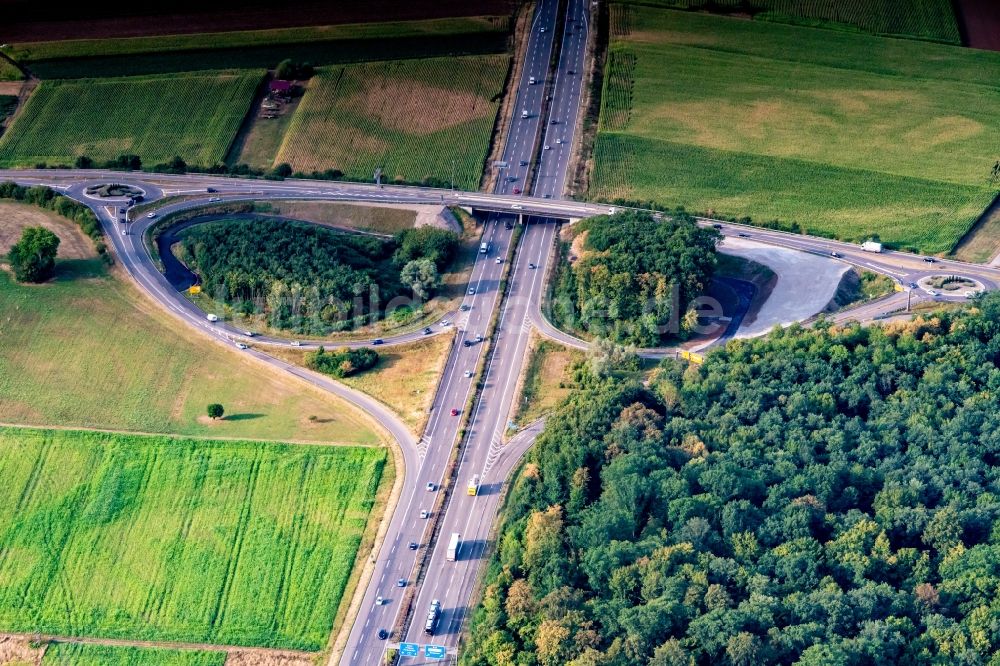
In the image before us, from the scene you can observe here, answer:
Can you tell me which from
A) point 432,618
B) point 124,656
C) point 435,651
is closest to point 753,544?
point 432,618

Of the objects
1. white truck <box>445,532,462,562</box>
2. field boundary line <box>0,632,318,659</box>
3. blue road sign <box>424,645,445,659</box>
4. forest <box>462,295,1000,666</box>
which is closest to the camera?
forest <box>462,295,1000,666</box>

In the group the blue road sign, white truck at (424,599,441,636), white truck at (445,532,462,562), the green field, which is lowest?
the green field

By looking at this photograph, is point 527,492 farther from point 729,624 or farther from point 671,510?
point 729,624

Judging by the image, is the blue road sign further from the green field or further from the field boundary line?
the green field

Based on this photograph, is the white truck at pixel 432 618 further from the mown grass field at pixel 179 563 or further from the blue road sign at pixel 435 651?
the mown grass field at pixel 179 563

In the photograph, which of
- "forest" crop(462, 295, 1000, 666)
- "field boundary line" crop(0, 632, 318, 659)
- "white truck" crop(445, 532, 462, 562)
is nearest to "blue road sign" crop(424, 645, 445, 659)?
"forest" crop(462, 295, 1000, 666)

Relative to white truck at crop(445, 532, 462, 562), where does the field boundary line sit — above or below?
below
